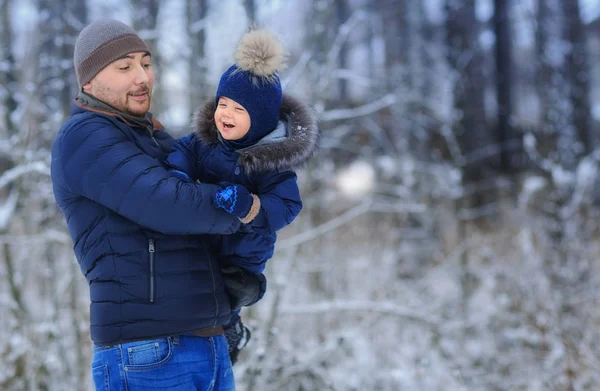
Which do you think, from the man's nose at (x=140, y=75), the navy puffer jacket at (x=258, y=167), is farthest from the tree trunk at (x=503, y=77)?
the man's nose at (x=140, y=75)

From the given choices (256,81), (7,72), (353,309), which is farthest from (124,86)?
(7,72)

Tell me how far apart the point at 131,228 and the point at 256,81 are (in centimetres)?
63

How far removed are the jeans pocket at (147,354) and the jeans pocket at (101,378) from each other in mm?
76

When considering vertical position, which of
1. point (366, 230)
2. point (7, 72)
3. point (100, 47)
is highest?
point (7, 72)

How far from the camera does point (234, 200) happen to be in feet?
6.00

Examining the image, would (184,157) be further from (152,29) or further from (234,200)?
(152,29)

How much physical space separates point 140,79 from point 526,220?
6.29 m

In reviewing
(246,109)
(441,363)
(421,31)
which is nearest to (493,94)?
(421,31)

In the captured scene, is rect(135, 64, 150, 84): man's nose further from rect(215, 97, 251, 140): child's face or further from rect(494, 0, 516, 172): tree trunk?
rect(494, 0, 516, 172): tree trunk

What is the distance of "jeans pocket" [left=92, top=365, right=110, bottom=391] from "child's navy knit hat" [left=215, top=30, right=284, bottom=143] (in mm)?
862

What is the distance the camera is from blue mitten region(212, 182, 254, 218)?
1.83 meters

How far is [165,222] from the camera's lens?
5.99ft

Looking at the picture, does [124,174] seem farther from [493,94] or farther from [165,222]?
[493,94]

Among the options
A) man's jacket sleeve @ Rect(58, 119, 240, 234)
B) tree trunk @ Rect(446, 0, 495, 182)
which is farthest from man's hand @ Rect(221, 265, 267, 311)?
tree trunk @ Rect(446, 0, 495, 182)
